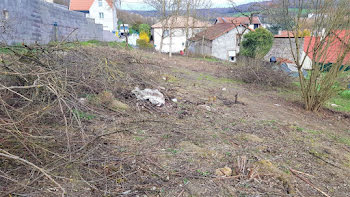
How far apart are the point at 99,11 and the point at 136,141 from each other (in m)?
45.5

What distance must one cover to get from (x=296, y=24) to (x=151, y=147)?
5629 millimetres

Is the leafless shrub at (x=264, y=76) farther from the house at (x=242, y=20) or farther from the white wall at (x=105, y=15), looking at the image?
the white wall at (x=105, y=15)

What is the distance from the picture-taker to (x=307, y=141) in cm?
454

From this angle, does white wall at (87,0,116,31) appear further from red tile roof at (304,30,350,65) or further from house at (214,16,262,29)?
red tile roof at (304,30,350,65)

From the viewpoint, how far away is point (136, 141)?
12.4 ft

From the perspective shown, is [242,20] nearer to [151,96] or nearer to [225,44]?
[225,44]

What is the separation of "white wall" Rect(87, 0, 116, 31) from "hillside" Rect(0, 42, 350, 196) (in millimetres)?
39961

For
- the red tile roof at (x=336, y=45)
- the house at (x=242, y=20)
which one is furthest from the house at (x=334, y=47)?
the house at (x=242, y=20)

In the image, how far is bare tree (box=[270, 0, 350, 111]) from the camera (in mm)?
6320

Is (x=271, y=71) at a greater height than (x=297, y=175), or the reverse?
(x=271, y=71)

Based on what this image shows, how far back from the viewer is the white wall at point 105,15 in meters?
43.5

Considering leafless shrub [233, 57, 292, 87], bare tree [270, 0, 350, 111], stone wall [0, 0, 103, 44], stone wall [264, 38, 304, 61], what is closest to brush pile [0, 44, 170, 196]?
stone wall [0, 0, 103, 44]

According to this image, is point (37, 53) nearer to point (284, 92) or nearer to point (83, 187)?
point (83, 187)

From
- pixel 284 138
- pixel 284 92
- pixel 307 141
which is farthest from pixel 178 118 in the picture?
pixel 284 92
